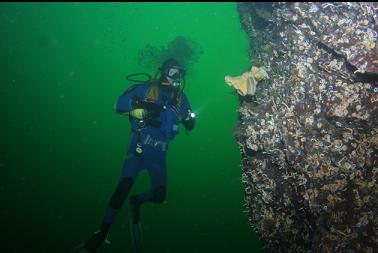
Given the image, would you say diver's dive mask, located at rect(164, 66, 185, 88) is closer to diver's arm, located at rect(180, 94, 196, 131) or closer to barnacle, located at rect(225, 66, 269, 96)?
diver's arm, located at rect(180, 94, 196, 131)

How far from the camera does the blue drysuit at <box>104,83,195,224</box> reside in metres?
6.48

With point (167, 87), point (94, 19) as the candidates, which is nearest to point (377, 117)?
point (167, 87)

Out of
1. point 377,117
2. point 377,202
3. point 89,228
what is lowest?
point 89,228

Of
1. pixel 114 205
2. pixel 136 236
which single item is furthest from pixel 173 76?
pixel 136 236

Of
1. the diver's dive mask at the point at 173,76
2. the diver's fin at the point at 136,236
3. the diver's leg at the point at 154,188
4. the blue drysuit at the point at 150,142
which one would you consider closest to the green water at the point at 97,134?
the diver's fin at the point at 136,236

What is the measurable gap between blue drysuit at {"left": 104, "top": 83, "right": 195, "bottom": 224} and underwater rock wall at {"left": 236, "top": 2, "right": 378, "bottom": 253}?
6.23 feet

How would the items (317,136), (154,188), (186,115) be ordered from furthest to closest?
(186,115), (154,188), (317,136)

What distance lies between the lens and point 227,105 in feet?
251

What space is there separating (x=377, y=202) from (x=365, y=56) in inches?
74.2

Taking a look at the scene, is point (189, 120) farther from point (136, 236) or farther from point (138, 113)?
point (136, 236)

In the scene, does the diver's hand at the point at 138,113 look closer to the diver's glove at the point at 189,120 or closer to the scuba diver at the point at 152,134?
the scuba diver at the point at 152,134

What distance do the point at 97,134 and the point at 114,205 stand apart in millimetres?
61753

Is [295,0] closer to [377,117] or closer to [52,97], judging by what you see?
[377,117]

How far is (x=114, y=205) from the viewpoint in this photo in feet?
20.4
